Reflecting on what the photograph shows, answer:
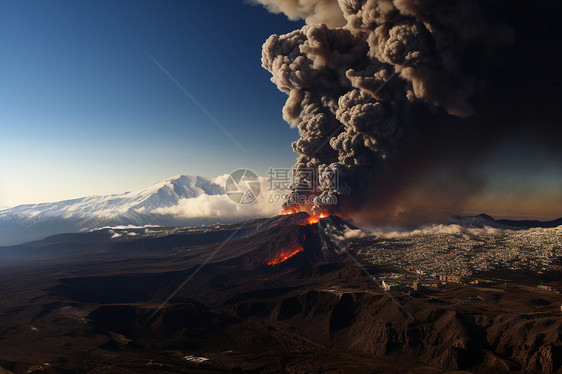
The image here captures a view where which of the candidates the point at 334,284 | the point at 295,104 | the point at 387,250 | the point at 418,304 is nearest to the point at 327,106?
the point at 295,104

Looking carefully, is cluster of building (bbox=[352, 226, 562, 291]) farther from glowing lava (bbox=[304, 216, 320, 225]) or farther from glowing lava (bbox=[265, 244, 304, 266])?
glowing lava (bbox=[304, 216, 320, 225])

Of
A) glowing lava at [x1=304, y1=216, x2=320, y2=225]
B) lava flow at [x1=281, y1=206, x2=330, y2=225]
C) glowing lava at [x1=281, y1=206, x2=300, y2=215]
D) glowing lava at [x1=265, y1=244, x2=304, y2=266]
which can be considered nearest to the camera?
glowing lava at [x1=265, y1=244, x2=304, y2=266]

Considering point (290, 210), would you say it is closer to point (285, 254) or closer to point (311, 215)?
point (311, 215)

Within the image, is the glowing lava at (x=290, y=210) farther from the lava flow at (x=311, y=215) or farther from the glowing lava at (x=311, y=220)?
the glowing lava at (x=311, y=220)

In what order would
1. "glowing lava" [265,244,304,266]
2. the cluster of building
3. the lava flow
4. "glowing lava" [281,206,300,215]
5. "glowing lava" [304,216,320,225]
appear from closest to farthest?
the cluster of building, "glowing lava" [265,244,304,266], the lava flow, "glowing lava" [304,216,320,225], "glowing lava" [281,206,300,215]

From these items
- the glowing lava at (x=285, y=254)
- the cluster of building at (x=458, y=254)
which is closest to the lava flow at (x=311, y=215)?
the glowing lava at (x=285, y=254)

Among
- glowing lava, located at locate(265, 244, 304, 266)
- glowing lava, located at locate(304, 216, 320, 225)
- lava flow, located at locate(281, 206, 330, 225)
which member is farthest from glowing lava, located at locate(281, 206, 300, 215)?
glowing lava, located at locate(265, 244, 304, 266)

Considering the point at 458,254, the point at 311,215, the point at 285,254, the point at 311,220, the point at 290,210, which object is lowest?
the point at 285,254

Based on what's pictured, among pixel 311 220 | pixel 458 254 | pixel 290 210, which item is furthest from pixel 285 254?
pixel 458 254

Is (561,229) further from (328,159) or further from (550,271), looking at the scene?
(328,159)
